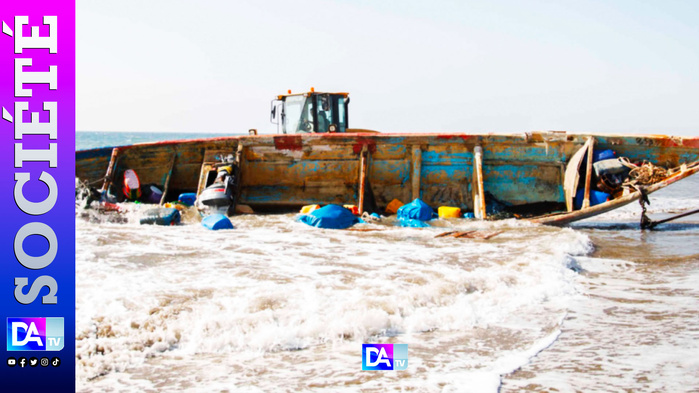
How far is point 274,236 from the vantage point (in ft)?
25.9

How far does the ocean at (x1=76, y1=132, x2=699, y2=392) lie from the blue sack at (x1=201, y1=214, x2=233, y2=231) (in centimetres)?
79


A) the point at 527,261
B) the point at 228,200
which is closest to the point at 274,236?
the point at 228,200

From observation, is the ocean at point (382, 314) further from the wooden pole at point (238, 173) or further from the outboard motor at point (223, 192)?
the wooden pole at point (238, 173)

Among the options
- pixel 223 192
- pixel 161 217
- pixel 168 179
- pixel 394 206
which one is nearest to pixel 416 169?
pixel 394 206

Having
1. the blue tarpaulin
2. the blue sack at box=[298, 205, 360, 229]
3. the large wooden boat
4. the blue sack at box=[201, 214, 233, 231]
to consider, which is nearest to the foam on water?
the blue sack at box=[201, 214, 233, 231]

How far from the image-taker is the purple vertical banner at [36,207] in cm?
330

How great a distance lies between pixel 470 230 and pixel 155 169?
18.4 feet

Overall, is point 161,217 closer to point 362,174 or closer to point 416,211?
point 362,174

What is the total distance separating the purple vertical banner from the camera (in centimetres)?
330

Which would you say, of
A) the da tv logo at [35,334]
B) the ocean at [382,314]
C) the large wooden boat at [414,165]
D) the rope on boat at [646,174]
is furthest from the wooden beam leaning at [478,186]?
the da tv logo at [35,334]

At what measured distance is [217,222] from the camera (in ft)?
27.7

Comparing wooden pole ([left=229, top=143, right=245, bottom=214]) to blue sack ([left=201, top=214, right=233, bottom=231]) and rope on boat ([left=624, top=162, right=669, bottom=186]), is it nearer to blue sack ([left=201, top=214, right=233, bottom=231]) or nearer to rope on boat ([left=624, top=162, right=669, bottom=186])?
blue sack ([left=201, top=214, right=233, bottom=231])

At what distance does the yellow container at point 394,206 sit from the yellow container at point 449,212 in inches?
26.9

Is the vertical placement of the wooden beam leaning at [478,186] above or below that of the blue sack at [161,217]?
above
